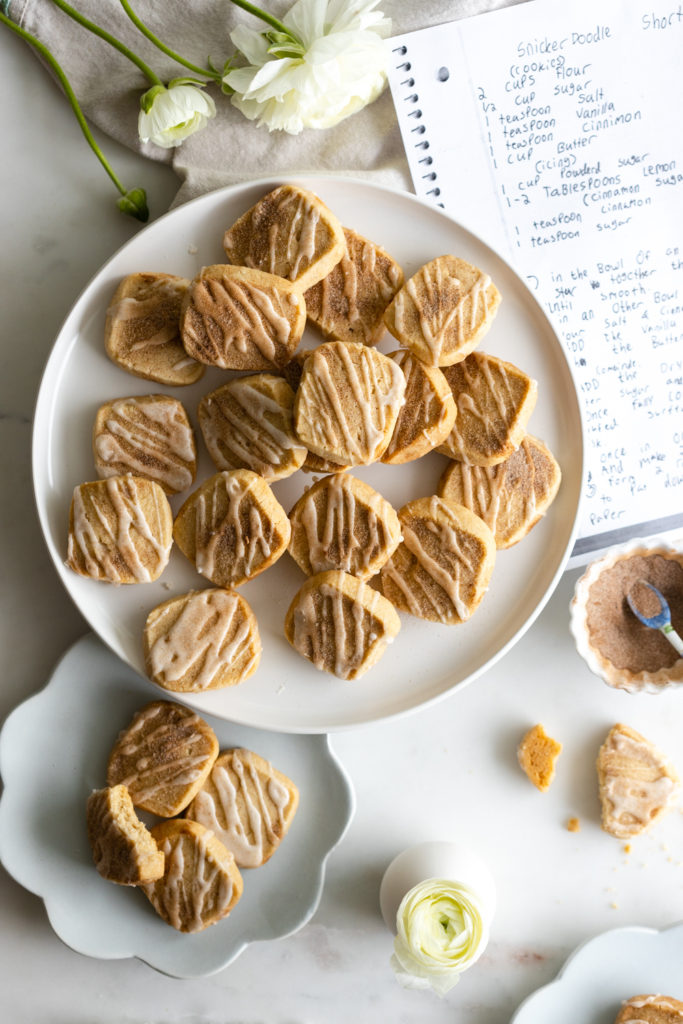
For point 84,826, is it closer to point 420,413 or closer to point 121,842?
point 121,842

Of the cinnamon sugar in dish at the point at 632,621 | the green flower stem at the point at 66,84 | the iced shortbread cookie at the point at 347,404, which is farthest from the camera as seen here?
the cinnamon sugar in dish at the point at 632,621

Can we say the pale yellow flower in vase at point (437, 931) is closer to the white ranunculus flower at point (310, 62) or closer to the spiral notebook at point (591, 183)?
the spiral notebook at point (591, 183)

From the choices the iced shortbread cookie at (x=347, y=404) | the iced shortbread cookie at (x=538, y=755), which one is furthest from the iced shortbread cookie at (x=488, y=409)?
the iced shortbread cookie at (x=538, y=755)

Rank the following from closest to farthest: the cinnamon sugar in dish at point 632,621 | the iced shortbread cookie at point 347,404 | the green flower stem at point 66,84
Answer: the iced shortbread cookie at point 347,404 → the green flower stem at point 66,84 → the cinnamon sugar in dish at point 632,621

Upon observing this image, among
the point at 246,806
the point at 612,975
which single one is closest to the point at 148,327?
the point at 246,806

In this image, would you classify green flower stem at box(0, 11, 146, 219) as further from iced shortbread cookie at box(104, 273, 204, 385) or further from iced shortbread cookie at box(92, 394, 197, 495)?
iced shortbread cookie at box(92, 394, 197, 495)
